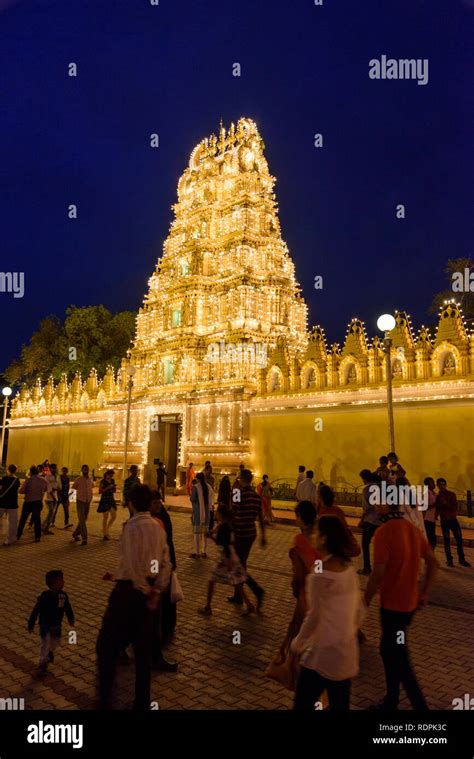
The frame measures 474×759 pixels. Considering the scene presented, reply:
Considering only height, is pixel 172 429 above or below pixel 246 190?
below

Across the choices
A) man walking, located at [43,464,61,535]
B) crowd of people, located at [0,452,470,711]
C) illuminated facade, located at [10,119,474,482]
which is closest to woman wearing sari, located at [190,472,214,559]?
crowd of people, located at [0,452,470,711]

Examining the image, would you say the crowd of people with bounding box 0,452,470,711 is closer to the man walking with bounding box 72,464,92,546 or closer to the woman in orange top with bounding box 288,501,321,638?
the woman in orange top with bounding box 288,501,321,638

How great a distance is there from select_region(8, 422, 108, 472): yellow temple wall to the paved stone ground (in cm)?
2569

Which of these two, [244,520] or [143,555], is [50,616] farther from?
[244,520]

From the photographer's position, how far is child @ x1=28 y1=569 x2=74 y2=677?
557cm

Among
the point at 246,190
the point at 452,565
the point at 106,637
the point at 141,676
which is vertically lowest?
the point at 452,565

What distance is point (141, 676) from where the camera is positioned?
4367 millimetres

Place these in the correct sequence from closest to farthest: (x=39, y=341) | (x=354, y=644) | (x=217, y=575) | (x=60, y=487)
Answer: (x=354, y=644) → (x=217, y=575) → (x=60, y=487) → (x=39, y=341)

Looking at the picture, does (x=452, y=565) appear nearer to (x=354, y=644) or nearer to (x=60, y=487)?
(x=354, y=644)

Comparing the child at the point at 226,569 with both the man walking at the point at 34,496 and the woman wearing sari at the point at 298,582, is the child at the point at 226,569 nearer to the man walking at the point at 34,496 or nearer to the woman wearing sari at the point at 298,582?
the woman wearing sari at the point at 298,582

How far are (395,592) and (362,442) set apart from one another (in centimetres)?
1729

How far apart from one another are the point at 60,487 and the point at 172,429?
650 inches

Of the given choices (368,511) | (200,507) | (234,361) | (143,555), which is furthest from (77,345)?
(143,555)

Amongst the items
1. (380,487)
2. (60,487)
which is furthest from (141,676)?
(60,487)
